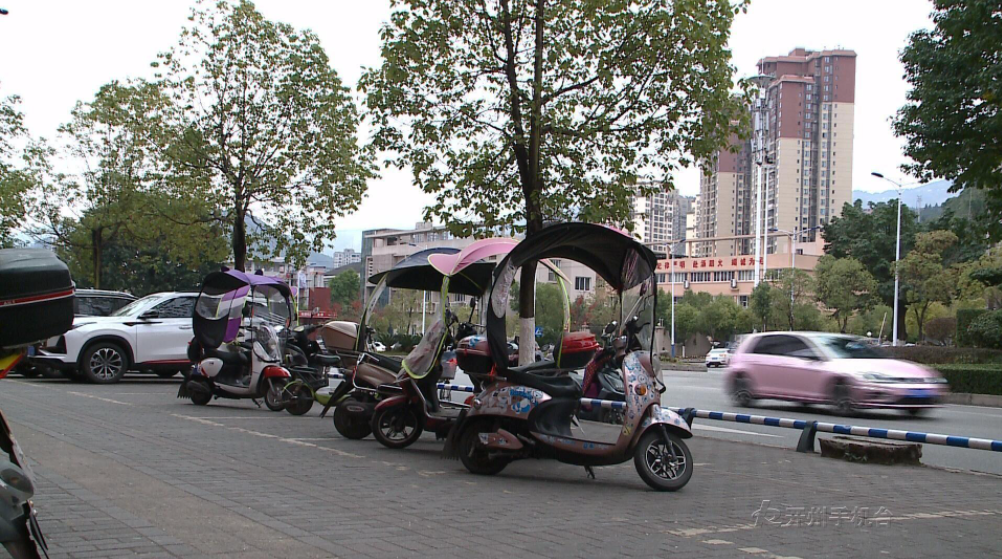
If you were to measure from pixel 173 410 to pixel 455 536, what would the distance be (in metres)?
8.44

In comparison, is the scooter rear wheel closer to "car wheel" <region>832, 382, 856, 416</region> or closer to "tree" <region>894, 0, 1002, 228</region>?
"car wheel" <region>832, 382, 856, 416</region>

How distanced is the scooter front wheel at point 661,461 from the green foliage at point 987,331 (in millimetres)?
27968

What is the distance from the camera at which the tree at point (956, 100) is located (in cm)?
1797

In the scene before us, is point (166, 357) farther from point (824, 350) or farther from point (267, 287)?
point (824, 350)

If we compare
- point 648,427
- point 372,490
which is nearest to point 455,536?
point 372,490

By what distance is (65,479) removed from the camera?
685 centimetres

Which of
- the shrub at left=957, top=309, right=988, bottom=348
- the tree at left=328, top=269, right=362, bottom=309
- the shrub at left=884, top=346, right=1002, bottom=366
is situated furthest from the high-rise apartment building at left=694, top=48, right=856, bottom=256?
the shrub at left=884, top=346, right=1002, bottom=366

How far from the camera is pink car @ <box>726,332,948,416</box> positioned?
1539 centimetres

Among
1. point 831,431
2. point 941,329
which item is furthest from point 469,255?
point 941,329

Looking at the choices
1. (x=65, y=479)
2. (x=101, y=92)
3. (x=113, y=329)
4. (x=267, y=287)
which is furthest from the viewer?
(x=101, y=92)

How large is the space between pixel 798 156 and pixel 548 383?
119341 mm

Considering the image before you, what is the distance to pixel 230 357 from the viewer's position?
13758 mm

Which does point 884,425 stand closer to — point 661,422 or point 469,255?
point 661,422

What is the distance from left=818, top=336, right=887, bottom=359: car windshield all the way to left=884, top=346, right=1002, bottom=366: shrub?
556 inches
